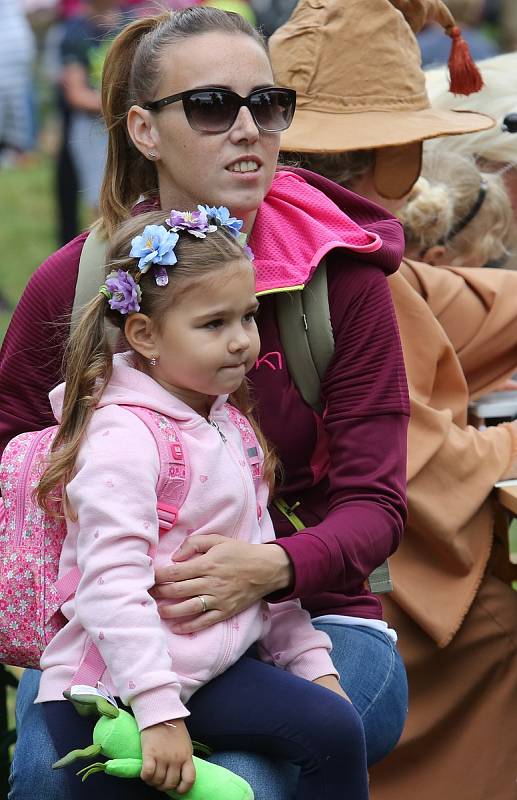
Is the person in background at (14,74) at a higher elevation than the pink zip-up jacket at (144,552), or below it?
below

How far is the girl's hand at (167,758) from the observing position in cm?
203

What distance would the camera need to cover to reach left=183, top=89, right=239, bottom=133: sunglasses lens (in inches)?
97.0

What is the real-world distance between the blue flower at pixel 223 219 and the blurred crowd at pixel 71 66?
4838 mm

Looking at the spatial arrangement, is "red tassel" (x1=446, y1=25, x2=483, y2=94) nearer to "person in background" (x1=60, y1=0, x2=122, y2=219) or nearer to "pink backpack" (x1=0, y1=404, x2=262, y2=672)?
"pink backpack" (x1=0, y1=404, x2=262, y2=672)

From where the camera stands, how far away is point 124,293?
2.24m

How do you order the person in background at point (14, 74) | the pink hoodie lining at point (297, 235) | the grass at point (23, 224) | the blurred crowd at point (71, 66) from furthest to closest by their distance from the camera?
the grass at point (23, 224) < the person in background at point (14, 74) < the blurred crowd at point (71, 66) < the pink hoodie lining at point (297, 235)

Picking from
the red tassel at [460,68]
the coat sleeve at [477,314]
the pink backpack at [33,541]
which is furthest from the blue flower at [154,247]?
the red tassel at [460,68]

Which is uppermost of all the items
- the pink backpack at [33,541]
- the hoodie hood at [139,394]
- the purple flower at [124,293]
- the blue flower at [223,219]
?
the blue flower at [223,219]

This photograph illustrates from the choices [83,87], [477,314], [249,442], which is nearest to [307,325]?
[249,442]

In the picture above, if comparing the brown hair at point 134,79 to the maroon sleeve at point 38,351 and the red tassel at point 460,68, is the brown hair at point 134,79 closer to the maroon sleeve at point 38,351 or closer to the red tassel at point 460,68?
the maroon sleeve at point 38,351

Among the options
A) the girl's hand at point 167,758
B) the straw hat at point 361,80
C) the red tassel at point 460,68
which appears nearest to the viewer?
the girl's hand at point 167,758

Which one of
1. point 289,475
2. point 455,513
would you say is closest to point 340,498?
point 289,475

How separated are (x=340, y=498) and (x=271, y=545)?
21 cm

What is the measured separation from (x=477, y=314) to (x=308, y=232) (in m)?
1.13
